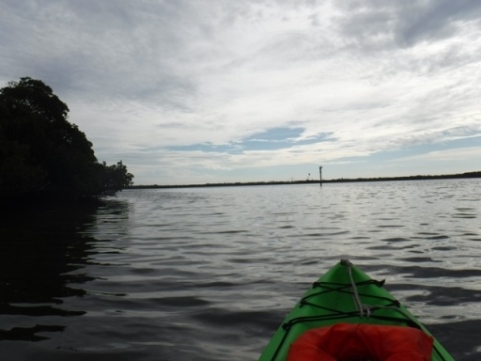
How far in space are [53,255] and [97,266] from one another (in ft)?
8.50

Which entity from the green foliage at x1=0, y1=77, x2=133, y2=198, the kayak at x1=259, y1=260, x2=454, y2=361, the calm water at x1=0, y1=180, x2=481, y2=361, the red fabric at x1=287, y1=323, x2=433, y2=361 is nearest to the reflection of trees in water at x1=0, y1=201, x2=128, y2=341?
the calm water at x1=0, y1=180, x2=481, y2=361

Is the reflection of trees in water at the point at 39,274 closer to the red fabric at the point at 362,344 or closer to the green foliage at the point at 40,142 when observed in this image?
the red fabric at the point at 362,344

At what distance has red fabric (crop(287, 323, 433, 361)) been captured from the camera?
3.50 metres

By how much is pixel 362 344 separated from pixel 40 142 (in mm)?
41510

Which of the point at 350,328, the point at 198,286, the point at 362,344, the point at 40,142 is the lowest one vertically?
the point at 198,286

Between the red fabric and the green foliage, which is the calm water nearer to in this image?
the red fabric

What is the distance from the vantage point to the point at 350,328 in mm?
4133

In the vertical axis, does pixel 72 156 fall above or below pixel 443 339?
above

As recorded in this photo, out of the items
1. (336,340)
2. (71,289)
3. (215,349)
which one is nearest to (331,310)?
(336,340)

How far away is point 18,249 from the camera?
549 inches

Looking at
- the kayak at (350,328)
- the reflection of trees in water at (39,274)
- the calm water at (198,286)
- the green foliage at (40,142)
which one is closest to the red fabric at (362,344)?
the kayak at (350,328)

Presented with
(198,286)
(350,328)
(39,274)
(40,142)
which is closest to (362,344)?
(350,328)

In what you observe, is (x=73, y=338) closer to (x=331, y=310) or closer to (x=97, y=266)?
(x=331, y=310)

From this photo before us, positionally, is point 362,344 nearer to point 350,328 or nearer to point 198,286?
point 350,328
